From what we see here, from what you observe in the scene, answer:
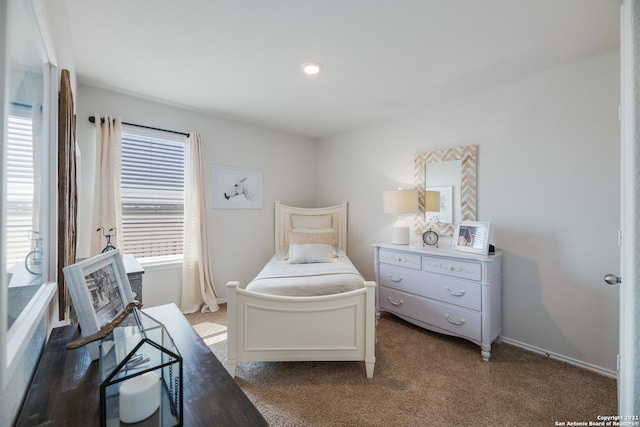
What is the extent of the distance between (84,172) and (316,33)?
2515mm

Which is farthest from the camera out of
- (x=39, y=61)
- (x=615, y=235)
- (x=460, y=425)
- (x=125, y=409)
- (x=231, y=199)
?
(x=231, y=199)

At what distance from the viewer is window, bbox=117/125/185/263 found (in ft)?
9.35

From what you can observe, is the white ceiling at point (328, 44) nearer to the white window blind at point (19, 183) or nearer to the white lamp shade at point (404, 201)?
the white lamp shade at point (404, 201)

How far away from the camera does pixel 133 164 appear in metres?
2.88

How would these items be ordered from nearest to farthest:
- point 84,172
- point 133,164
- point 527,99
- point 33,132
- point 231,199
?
1. point 33,132
2. point 527,99
3. point 84,172
4. point 133,164
5. point 231,199

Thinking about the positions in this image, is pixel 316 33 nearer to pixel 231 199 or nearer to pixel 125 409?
pixel 125 409

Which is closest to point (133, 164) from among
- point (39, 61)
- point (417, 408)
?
point (39, 61)

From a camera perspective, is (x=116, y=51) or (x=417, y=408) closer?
(x=417, y=408)

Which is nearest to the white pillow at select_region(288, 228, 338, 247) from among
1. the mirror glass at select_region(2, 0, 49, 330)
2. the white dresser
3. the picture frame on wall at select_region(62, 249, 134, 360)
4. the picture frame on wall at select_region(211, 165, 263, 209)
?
the picture frame on wall at select_region(211, 165, 263, 209)

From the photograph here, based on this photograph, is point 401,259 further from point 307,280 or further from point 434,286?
point 307,280

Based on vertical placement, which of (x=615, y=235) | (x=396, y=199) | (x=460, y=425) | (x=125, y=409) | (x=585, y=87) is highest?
(x=585, y=87)

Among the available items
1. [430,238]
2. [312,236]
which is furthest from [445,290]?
[312,236]

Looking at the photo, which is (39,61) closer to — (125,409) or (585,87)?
(125,409)

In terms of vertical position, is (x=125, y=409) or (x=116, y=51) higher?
(x=116, y=51)
